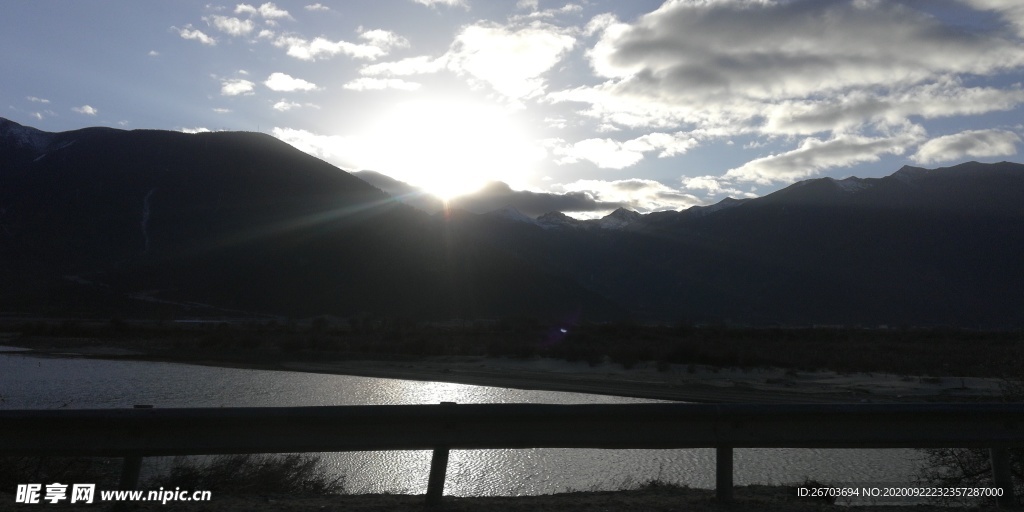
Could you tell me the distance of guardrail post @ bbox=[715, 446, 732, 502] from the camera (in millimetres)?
6508

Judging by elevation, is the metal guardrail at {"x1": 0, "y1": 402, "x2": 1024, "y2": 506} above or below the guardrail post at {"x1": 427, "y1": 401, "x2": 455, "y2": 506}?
above

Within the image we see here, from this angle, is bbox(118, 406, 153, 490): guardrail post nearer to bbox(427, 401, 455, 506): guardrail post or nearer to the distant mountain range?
bbox(427, 401, 455, 506): guardrail post

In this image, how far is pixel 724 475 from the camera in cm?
653

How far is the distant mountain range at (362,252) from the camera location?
96.7 meters

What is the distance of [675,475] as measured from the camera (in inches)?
453

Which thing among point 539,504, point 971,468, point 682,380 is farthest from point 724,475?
point 682,380

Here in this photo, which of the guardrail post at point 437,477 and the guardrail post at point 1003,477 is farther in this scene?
the guardrail post at point 1003,477

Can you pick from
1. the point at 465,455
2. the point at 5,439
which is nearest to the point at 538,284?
the point at 465,455

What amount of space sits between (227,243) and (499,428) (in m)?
107

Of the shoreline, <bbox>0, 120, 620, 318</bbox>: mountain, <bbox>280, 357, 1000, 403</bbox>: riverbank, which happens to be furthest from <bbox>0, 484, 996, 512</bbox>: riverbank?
<bbox>0, 120, 620, 318</bbox>: mountain

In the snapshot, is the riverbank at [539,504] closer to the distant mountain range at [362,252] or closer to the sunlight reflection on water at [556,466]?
the sunlight reflection on water at [556,466]

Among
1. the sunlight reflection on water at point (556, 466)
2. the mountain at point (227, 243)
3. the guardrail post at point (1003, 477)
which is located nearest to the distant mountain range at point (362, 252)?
the mountain at point (227, 243)

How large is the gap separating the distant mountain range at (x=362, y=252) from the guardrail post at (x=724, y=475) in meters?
67.6

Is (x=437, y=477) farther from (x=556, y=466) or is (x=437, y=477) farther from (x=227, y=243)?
(x=227, y=243)
